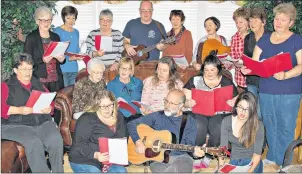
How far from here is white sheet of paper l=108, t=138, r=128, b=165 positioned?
397cm

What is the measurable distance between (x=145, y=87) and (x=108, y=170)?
1.30 m

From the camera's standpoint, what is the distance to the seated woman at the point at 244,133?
14.1ft

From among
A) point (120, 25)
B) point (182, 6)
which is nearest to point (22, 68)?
point (120, 25)

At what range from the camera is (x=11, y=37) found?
609cm

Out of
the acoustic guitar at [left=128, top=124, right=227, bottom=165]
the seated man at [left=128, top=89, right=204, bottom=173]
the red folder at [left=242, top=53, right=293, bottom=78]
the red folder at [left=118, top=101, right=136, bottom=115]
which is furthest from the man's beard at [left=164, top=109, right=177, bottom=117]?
the red folder at [left=242, top=53, right=293, bottom=78]

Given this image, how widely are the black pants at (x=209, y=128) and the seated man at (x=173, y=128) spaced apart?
500 millimetres

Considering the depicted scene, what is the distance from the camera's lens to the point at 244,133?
14.2 ft

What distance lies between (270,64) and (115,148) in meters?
1.77

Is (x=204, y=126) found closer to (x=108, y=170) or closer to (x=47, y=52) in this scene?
(x=108, y=170)

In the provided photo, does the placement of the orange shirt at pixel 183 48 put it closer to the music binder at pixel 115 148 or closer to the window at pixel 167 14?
the window at pixel 167 14

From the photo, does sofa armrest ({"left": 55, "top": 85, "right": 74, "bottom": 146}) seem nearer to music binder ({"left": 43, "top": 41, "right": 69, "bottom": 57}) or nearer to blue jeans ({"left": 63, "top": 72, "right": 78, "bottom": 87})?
music binder ({"left": 43, "top": 41, "right": 69, "bottom": 57})

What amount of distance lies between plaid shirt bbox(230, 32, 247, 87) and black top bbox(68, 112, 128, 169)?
6.78ft

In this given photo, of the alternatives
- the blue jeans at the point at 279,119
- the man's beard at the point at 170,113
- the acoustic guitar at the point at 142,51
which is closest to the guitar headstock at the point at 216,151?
the man's beard at the point at 170,113

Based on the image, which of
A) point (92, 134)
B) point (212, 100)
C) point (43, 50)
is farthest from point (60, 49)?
point (212, 100)
